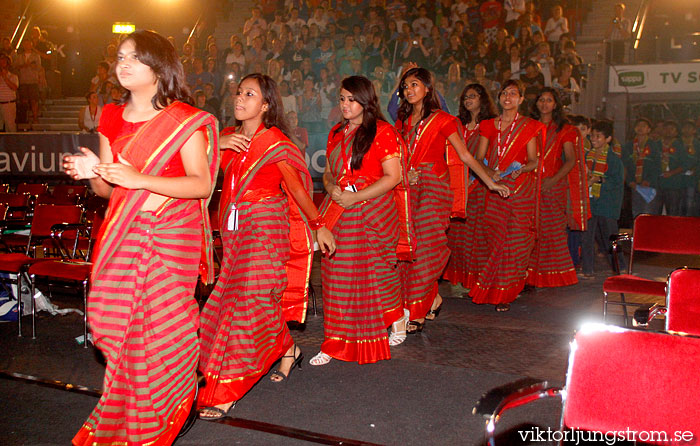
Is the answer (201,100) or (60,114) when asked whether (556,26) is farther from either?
(60,114)

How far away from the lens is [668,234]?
5449 millimetres

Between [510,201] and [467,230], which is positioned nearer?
[510,201]

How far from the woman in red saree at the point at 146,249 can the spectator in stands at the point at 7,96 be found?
39.1 feet

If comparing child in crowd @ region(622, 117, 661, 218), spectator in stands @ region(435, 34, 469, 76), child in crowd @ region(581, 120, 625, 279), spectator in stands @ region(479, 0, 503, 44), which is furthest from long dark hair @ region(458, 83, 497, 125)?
spectator in stands @ region(479, 0, 503, 44)

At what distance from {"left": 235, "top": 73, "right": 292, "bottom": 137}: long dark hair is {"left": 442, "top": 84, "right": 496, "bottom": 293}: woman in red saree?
303cm

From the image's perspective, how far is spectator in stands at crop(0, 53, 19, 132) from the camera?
540 inches

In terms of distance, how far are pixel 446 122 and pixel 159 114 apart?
9.33ft

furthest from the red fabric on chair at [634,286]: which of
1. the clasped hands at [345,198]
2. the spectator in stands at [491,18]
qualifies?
the spectator in stands at [491,18]

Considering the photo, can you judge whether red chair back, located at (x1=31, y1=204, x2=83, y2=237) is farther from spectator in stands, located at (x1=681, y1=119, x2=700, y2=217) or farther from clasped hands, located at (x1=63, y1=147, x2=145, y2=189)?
spectator in stands, located at (x1=681, y1=119, x2=700, y2=217)

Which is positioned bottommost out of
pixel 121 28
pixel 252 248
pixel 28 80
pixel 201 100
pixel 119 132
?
pixel 252 248

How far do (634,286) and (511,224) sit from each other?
1.57 metres

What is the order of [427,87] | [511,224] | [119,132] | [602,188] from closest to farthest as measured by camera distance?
[119,132]
[427,87]
[511,224]
[602,188]

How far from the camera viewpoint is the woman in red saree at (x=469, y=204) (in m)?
6.93

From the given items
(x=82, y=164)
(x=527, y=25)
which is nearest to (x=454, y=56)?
(x=527, y=25)
